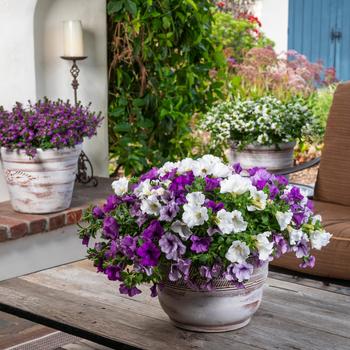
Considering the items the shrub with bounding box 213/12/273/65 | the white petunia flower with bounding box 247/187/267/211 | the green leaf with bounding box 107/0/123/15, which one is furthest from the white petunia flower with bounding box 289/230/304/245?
the shrub with bounding box 213/12/273/65

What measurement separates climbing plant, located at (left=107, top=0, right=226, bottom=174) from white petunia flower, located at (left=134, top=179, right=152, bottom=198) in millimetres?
2913

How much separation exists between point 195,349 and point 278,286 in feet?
1.81

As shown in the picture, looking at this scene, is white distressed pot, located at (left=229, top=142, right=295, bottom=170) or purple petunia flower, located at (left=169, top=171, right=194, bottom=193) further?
white distressed pot, located at (left=229, top=142, right=295, bottom=170)

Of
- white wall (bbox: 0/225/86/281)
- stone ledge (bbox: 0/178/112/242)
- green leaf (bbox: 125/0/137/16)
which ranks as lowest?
white wall (bbox: 0/225/86/281)

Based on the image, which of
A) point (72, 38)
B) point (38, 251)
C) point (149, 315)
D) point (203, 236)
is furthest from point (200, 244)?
point (72, 38)

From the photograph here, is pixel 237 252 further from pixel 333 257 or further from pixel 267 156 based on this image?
pixel 267 156

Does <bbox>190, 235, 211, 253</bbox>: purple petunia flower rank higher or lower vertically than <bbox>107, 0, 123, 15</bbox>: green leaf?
lower

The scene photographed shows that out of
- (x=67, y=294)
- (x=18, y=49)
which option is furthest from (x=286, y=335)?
(x=18, y=49)

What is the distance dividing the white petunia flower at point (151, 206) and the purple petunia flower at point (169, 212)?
3 centimetres

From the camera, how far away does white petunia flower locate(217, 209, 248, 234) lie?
1762mm

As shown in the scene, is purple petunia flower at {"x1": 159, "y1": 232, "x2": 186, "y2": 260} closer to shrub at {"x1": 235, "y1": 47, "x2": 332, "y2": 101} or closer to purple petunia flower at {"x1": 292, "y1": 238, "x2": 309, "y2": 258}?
purple petunia flower at {"x1": 292, "y1": 238, "x2": 309, "y2": 258}

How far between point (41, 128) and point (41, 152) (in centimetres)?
12

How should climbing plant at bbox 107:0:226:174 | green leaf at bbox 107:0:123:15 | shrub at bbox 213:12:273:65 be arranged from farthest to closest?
shrub at bbox 213:12:273:65 < climbing plant at bbox 107:0:226:174 < green leaf at bbox 107:0:123:15

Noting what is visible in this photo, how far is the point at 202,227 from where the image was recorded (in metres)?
1.79
